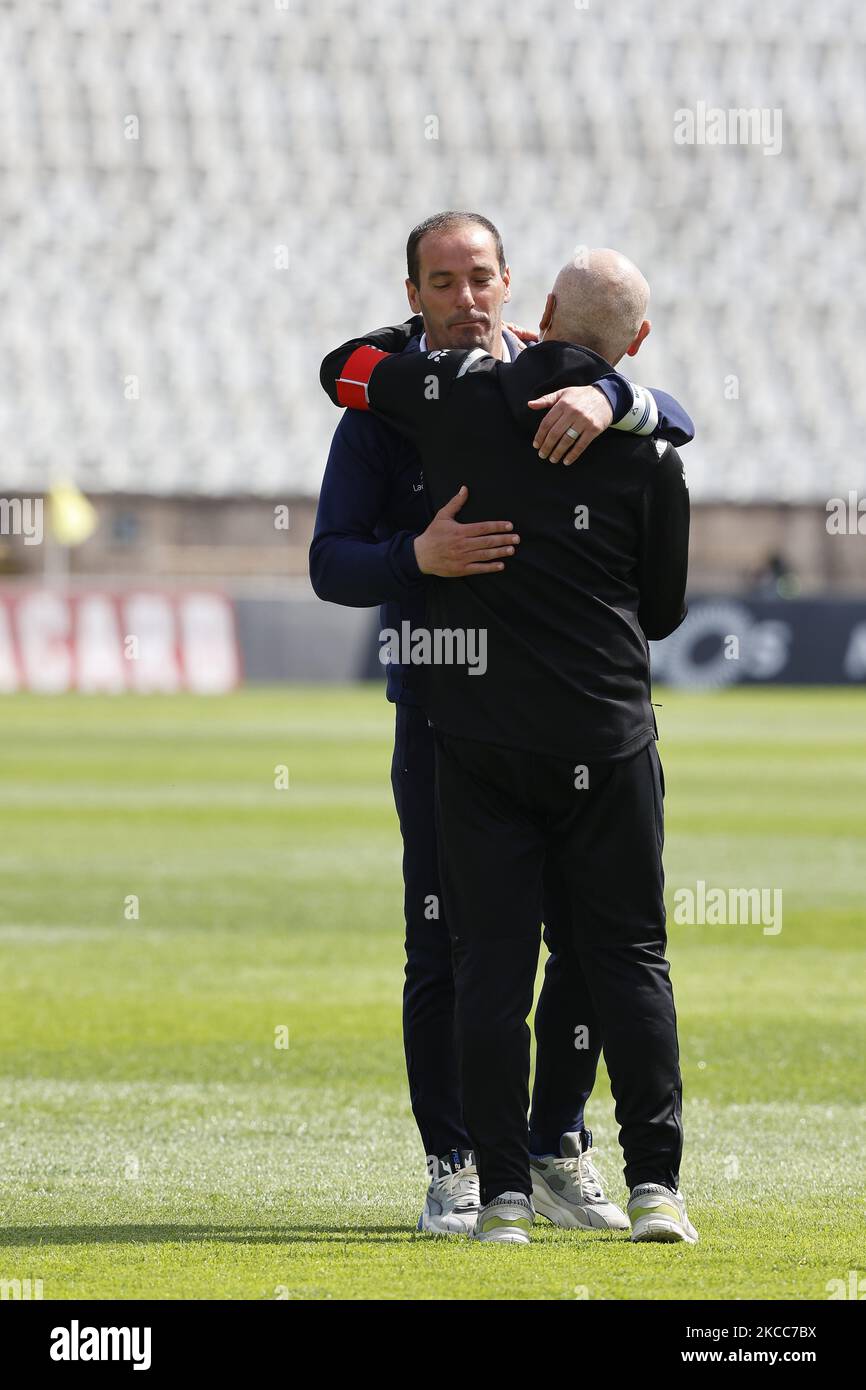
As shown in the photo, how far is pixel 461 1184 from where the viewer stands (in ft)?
16.9

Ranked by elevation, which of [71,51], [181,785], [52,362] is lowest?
[181,785]

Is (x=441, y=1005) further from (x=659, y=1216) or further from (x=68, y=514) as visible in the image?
(x=68, y=514)

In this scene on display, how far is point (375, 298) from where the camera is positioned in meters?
49.7

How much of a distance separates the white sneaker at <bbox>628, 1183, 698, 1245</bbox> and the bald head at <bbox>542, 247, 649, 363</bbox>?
185 cm

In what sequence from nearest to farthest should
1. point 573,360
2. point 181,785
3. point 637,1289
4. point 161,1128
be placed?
point 637,1289, point 573,360, point 161,1128, point 181,785

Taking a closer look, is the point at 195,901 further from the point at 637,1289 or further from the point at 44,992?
the point at 637,1289

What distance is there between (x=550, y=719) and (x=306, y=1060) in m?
3.38

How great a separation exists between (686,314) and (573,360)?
152 ft

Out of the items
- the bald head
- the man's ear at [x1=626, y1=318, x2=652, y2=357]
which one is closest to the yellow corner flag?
the man's ear at [x1=626, y1=318, x2=652, y2=357]

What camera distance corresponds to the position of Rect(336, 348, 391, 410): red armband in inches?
192

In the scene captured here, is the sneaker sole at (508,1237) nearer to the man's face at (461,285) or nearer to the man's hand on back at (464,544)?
the man's hand on back at (464,544)

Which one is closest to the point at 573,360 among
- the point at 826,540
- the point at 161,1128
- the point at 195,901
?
the point at 161,1128

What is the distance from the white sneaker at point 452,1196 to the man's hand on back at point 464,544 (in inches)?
58.3

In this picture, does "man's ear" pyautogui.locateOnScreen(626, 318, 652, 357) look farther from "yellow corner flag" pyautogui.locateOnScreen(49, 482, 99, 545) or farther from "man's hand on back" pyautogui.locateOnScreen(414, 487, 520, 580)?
"yellow corner flag" pyautogui.locateOnScreen(49, 482, 99, 545)
